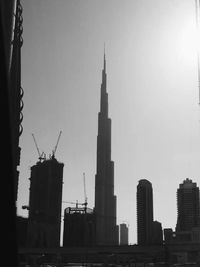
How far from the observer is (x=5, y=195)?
33.3ft

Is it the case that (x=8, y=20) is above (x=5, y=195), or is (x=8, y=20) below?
above

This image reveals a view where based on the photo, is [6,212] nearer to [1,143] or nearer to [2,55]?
[1,143]

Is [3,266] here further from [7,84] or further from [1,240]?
[7,84]

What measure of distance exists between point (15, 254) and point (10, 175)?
230cm

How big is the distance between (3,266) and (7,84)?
15.5 ft

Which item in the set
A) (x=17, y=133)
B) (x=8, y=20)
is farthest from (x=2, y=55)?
(x=17, y=133)

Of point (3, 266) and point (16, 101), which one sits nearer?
point (3, 266)

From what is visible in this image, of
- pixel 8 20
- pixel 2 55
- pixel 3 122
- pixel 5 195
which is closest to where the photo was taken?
pixel 2 55

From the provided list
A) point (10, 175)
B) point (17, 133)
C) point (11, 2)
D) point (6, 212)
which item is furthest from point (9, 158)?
point (17, 133)

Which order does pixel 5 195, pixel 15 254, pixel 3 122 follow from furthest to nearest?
pixel 15 254 < pixel 5 195 < pixel 3 122

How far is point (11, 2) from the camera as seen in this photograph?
44.4 ft

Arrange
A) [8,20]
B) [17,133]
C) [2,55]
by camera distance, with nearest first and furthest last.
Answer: [2,55] → [8,20] → [17,133]

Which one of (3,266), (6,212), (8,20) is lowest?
(3,266)

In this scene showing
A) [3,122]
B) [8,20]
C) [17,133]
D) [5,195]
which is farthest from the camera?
[17,133]
